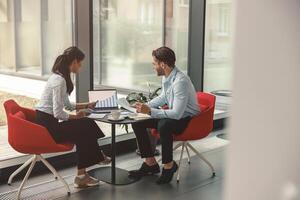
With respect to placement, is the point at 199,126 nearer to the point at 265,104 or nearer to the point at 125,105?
the point at 125,105

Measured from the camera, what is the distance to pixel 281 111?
735 millimetres

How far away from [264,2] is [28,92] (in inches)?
161

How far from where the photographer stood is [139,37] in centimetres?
640

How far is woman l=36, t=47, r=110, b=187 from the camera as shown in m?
3.77

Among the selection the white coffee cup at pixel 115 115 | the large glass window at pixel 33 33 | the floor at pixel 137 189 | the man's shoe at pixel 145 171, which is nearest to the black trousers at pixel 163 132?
the man's shoe at pixel 145 171

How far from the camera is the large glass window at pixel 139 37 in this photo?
237 inches

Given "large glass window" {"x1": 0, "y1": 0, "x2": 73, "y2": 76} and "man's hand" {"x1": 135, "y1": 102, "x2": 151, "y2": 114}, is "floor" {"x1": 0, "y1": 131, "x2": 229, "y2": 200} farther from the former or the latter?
"large glass window" {"x1": 0, "y1": 0, "x2": 73, "y2": 76}

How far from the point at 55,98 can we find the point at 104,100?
638mm

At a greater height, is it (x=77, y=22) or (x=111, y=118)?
(x=77, y=22)

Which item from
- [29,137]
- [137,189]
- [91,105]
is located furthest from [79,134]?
[137,189]

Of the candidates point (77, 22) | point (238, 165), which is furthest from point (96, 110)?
point (238, 165)

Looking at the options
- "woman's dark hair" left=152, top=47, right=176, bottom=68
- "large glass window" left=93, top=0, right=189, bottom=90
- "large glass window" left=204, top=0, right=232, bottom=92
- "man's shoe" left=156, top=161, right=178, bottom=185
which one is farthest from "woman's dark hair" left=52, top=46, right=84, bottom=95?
"large glass window" left=204, top=0, right=232, bottom=92

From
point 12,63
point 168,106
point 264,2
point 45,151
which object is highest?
point 264,2

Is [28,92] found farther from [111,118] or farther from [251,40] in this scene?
[251,40]
